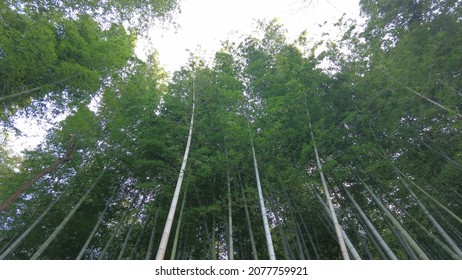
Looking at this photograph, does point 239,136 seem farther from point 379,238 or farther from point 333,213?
point 379,238

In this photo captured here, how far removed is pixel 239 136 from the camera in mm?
4348

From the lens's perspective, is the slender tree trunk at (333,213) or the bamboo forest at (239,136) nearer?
the slender tree trunk at (333,213)

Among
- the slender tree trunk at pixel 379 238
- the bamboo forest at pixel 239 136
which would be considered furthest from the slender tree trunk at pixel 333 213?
the slender tree trunk at pixel 379 238

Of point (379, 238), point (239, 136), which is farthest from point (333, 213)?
point (239, 136)

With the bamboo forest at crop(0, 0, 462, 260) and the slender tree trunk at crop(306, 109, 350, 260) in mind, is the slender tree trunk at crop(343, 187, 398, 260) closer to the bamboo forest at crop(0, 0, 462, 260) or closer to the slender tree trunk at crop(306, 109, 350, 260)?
the bamboo forest at crop(0, 0, 462, 260)

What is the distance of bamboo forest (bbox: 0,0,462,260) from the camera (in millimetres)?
4004

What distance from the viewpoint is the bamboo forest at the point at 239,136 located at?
4.00m

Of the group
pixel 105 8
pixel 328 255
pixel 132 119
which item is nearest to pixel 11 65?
pixel 105 8

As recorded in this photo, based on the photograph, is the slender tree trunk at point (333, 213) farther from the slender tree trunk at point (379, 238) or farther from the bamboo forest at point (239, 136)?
the slender tree trunk at point (379, 238)

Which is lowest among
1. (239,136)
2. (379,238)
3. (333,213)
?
(379,238)

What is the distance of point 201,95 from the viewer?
5.39 metres

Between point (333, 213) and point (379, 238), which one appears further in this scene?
point (379, 238)

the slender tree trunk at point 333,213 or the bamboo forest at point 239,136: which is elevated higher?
the bamboo forest at point 239,136

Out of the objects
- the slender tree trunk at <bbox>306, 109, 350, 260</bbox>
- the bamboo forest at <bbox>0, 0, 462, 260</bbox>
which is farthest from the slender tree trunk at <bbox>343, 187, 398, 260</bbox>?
the slender tree trunk at <bbox>306, 109, 350, 260</bbox>
